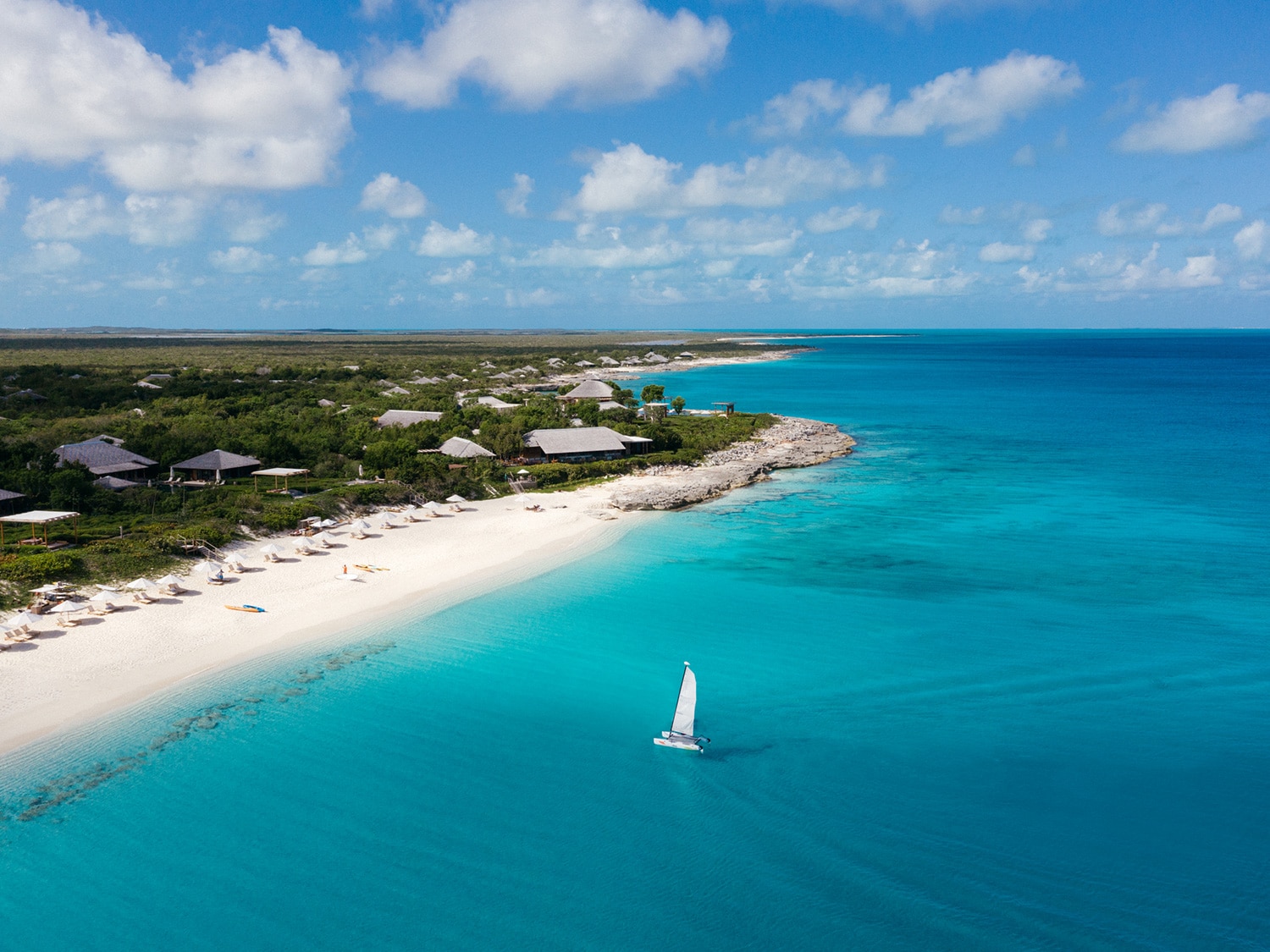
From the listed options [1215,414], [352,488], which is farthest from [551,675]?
[1215,414]

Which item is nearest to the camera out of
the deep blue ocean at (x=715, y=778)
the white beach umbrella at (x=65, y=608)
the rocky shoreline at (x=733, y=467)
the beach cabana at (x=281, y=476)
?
the deep blue ocean at (x=715, y=778)

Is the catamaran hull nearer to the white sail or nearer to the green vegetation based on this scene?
the white sail

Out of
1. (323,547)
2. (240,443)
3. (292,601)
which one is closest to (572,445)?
(240,443)

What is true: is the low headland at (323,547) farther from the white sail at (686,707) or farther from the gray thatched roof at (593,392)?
the gray thatched roof at (593,392)

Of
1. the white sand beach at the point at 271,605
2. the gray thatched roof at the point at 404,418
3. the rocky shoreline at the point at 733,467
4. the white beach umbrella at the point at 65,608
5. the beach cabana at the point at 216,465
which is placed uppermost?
the gray thatched roof at the point at 404,418

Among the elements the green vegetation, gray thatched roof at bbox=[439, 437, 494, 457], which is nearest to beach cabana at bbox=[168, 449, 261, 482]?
the green vegetation

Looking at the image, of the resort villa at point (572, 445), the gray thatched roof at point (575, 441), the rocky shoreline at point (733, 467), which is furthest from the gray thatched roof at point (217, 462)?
the rocky shoreline at point (733, 467)

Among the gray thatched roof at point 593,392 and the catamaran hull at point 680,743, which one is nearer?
the catamaran hull at point 680,743

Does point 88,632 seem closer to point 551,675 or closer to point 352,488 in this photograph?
point 551,675
